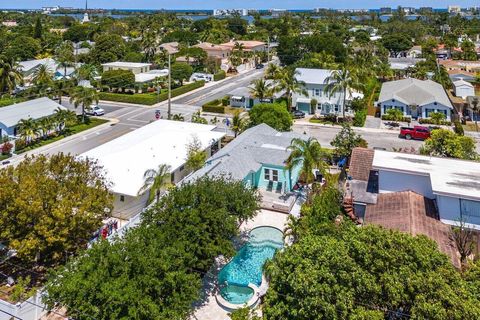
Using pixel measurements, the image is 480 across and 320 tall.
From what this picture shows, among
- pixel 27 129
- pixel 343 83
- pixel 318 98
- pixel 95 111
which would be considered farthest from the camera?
pixel 318 98

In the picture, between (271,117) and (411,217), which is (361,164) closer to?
(411,217)

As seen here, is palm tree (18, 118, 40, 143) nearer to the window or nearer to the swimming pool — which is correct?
the window

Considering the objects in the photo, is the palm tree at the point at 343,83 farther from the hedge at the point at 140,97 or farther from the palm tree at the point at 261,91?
the hedge at the point at 140,97

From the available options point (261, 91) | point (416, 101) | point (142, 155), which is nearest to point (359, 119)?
point (416, 101)

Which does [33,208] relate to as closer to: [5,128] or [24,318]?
[24,318]

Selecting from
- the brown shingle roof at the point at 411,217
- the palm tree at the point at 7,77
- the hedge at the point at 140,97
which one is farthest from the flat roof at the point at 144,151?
the palm tree at the point at 7,77

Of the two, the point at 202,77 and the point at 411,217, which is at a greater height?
the point at 202,77
